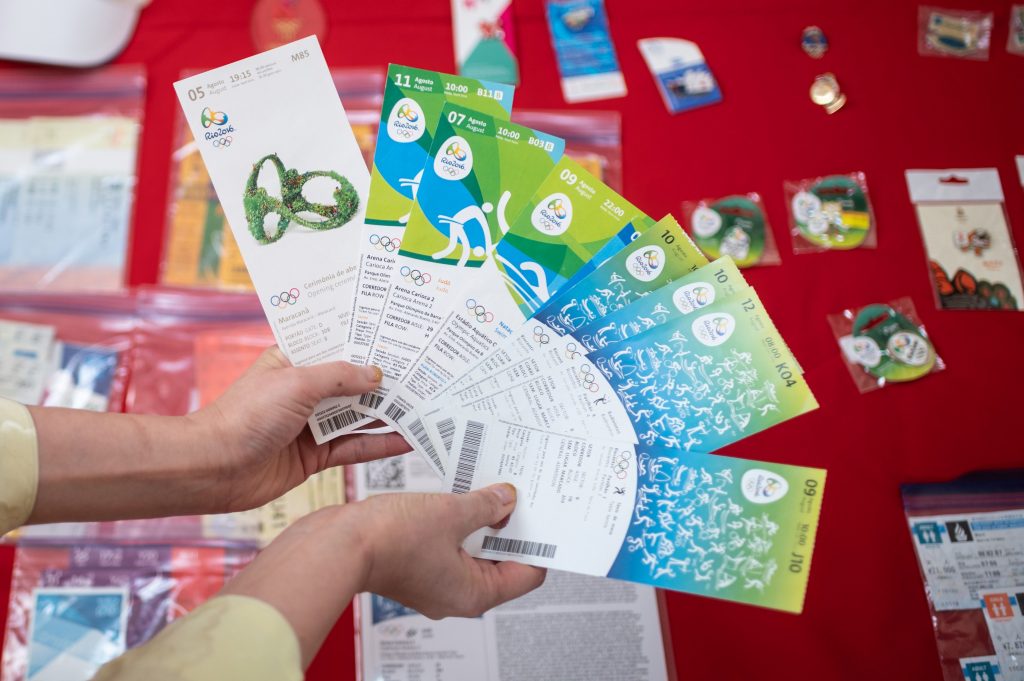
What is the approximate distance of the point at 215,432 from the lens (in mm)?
732

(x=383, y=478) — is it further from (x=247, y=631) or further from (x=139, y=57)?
(x=139, y=57)

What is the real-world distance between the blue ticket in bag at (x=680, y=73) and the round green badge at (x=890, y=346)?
441mm

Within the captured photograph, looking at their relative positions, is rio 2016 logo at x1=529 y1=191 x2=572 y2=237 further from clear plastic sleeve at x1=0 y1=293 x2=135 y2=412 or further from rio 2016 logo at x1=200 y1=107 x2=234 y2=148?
clear plastic sleeve at x1=0 y1=293 x2=135 y2=412

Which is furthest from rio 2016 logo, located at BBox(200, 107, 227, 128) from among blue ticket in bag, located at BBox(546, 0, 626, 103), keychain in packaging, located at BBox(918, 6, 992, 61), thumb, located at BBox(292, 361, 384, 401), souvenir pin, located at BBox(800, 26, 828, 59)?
keychain in packaging, located at BBox(918, 6, 992, 61)

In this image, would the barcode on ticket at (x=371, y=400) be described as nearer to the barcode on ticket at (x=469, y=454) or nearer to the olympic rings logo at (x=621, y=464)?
the barcode on ticket at (x=469, y=454)

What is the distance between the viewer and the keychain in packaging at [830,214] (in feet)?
3.79

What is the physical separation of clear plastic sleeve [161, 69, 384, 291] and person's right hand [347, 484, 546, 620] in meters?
0.62

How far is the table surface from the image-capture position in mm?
1002

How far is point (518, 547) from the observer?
29.6 inches

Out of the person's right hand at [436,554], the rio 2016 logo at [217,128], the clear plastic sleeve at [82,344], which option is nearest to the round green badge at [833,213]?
the person's right hand at [436,554]

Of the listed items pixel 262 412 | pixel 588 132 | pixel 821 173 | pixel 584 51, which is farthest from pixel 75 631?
pixel 821 173

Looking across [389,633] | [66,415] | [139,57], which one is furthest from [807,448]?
[139,57]

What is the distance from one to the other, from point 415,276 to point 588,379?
22 centimetres

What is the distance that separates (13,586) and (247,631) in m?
0.72
